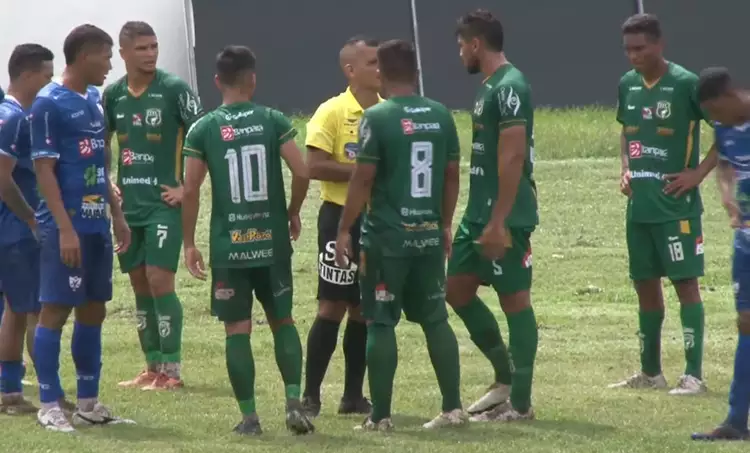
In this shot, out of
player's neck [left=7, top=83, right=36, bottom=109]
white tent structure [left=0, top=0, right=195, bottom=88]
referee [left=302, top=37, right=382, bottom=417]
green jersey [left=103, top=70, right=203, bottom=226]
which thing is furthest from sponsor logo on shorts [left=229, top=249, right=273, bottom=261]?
white tent structure [left=0, top=0, right=195, bottom=88]

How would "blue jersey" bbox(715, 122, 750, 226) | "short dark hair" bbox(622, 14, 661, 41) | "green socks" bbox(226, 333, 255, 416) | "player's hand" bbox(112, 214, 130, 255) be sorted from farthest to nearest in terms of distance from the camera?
"short dark hair" bbox(622, 14, 661, 41)
"player's hand" bbox(112, 214, 130, 255)
"green socks" bbox(226, 333, 255, 416)
"blue jersey" bbox(715, 122, 750, 226)

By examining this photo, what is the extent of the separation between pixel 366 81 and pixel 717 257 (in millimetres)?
7522

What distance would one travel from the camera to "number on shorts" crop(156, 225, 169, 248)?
10.2 m

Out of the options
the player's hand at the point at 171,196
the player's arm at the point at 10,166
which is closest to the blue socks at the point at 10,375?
the player's arm at the point at 10,166

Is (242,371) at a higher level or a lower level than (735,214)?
lower

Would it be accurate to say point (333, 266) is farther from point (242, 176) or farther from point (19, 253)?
point (19, 253)

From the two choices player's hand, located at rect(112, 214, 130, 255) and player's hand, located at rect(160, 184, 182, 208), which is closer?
player's hand, located at rect(112, 214, 130, 255)

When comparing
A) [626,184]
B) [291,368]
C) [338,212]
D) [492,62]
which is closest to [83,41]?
[338,212]

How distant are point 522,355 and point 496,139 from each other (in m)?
1.24

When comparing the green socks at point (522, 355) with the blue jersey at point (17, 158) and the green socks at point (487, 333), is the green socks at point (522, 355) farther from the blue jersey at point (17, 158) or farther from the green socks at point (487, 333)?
the blue jersey at point (17, 158)

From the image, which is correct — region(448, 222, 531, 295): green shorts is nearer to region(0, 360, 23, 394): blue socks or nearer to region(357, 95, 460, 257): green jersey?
region(357, 95, 460, 257): green jersey

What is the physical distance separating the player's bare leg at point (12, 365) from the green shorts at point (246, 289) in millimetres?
1605

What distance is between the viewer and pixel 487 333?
9047 mm

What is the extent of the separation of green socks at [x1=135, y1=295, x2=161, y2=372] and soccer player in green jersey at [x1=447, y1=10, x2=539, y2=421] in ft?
7.97
